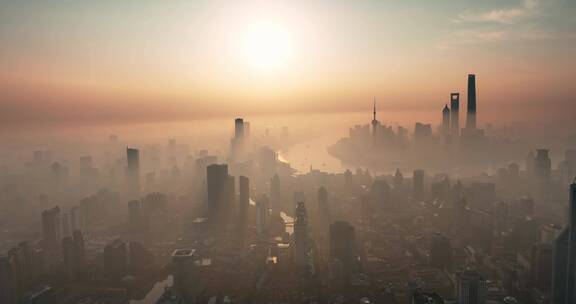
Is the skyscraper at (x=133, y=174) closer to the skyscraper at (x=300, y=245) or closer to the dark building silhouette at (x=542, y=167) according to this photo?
the skyscraper at (x=300, y=245)

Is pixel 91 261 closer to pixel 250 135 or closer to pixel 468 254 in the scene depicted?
pixel 468 254

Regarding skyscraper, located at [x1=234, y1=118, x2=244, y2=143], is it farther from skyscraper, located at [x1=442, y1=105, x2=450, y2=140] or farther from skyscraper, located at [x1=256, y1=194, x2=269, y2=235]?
skyscraper, located at [x1=442, y1=105, x2=450, y2=140]

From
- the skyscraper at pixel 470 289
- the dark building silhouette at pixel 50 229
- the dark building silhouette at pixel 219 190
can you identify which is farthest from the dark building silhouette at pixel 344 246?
Result: the dark building silhouette at pixel 50 229

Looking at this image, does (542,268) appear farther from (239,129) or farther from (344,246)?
(239,129)

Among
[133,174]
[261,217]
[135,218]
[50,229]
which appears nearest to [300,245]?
[261,217]

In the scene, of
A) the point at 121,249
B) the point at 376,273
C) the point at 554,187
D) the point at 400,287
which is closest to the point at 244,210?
the point at 121,249

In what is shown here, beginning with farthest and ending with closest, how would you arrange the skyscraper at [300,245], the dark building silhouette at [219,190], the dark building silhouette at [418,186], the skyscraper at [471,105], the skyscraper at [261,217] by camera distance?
the skyscraper at [471,105] < the dark building silhouette at [418,186] < the dark building silhouette at [219,190] < the skyscraper at [261,217] < the skyscraper at [300,245]
